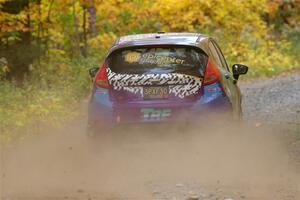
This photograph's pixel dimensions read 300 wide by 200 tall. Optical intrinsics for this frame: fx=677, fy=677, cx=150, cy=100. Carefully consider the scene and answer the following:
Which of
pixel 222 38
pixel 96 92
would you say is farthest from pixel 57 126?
pixel 222 38

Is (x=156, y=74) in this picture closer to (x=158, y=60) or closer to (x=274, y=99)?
(x=158, y=60)

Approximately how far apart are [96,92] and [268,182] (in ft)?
8.62

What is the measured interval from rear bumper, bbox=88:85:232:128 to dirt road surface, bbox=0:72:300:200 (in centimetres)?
14

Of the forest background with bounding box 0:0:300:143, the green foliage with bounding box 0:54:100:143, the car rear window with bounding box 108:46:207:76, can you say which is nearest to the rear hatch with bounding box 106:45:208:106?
the car rear window with bounding box 108:46:207:76

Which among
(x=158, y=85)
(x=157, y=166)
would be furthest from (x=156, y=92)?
(x=157, y=166)

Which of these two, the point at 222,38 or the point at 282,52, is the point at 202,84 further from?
the point at 282,52

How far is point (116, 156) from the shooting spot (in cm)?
902

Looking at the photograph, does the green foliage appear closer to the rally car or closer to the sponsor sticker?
the rally car

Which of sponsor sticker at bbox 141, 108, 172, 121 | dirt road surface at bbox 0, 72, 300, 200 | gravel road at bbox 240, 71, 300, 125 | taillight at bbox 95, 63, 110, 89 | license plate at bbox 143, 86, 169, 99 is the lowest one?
gravel road at bbox 240, 71, 300, 125

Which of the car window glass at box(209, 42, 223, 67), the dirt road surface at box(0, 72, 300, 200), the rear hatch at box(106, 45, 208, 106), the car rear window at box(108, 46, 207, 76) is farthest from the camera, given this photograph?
the car window glass at box(209, 42, 223, 67)

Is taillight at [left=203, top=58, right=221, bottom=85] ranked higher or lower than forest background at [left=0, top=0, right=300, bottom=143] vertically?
higher

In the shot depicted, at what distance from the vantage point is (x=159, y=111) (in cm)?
870

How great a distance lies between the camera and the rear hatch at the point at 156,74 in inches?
342

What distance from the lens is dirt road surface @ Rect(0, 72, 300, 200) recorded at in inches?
290
